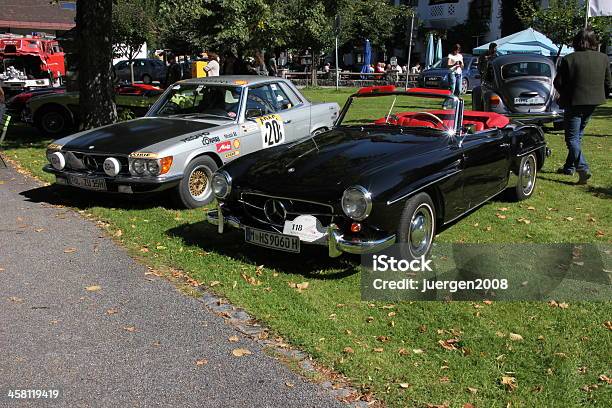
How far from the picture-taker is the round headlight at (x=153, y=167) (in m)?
6.62

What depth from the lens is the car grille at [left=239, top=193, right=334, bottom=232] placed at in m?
4.93

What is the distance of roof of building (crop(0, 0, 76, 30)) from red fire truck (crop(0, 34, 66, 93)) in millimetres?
14279

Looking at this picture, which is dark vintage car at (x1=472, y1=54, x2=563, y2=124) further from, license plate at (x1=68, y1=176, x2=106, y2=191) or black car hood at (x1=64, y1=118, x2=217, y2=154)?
license plate at (x1=68, y1=176, x2=106, y2=191)

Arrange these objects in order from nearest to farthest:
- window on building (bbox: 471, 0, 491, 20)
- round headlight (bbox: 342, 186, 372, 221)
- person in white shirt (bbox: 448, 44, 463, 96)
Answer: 1. round headlight (bbox: 342, 186, 372, 221)
2. person in white shirt (bbox: 448, 44, 463, 96)
3. window on building (bbox: 471, 0, 491, 20)

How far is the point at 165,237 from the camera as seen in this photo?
6.19 meters

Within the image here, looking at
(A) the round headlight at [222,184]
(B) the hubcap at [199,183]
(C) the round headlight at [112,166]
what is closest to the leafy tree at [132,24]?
(B) the hubcap at [199,183]

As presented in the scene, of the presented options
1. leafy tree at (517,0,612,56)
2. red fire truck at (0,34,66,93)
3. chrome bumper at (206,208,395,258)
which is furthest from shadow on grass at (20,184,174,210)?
leafy tree at (517,0,612,56)

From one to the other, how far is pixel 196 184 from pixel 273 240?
2559 millimetres

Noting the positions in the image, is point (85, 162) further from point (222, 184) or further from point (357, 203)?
point (357, 203)

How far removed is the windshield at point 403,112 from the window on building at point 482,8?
123ft

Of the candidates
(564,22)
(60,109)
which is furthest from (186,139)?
(564,22)

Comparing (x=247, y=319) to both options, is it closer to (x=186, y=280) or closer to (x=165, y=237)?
(x=186, y=280)

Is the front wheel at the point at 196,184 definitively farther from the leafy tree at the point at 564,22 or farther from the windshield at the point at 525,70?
the leafy tree at the point at 564,22

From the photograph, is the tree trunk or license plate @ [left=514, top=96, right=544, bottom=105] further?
license plate @ [left=514, top=96, right=544, bottom=105]
